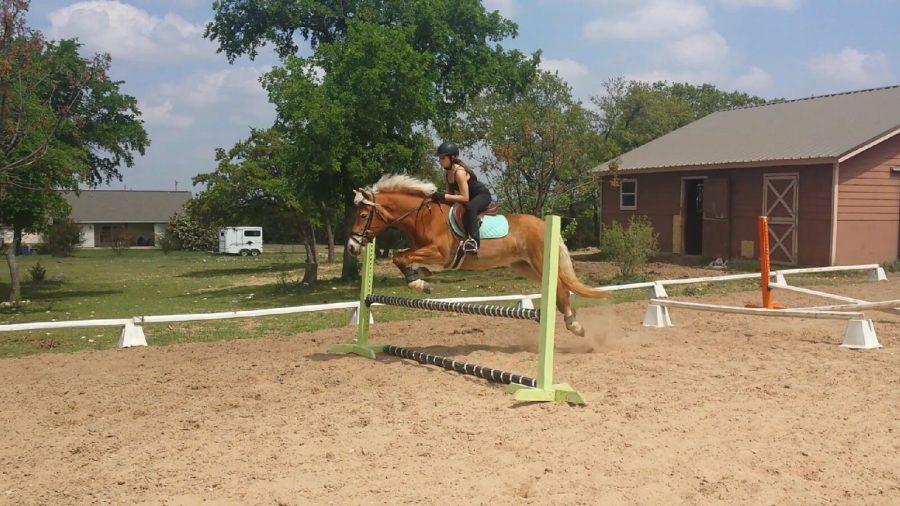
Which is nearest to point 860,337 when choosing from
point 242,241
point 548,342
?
point 548,342

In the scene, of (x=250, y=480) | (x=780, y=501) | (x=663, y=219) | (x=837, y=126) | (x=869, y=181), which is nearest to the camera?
(x=780, y=501)

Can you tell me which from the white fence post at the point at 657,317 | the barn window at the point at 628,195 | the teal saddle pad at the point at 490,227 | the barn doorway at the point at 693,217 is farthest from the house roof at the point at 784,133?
the teal saddle pad at the point at 490,227

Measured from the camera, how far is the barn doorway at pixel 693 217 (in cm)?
2506

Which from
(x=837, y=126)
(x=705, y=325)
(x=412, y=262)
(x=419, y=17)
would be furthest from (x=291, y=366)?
(x=837, y=126)

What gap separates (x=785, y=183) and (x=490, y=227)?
15933 mm

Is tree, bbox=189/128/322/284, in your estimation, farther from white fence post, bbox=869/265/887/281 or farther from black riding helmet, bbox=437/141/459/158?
black riding helmet, bbox=437/141/459/158

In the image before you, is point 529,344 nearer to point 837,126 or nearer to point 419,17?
point 419,17

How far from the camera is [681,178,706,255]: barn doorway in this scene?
25.1m

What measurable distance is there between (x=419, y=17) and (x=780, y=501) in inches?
788

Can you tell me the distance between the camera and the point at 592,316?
10.5 meters

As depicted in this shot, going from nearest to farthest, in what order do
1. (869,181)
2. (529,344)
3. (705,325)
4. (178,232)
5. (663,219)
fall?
(529,344) → (705,325) → (869,181) → (663,219) → (178,232)

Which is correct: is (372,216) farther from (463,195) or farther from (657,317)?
(657,317)

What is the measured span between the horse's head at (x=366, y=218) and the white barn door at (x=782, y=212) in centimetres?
1652

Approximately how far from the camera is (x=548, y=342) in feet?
20.4
